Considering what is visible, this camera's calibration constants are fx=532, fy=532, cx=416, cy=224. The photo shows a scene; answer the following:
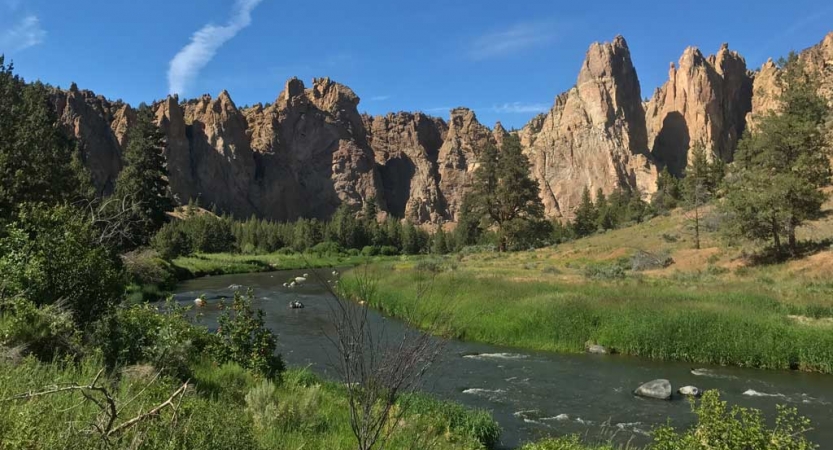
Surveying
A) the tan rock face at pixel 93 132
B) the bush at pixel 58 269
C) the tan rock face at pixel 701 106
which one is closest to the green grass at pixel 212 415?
the bush at pixel 58 269

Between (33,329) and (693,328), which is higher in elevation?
(33,329)

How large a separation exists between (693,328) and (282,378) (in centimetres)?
1559

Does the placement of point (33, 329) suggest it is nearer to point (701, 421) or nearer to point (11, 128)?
point (701, 421)

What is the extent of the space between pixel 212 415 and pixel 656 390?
12.5m

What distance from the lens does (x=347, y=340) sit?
5230 mm

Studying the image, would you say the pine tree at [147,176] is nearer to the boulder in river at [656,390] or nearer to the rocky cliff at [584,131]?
the boulder in river at [656,390]

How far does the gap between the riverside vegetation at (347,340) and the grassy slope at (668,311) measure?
0.08 meters

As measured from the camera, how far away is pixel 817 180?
34906 mm

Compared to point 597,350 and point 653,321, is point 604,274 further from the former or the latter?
point 597,350

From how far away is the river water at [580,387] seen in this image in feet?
39.7

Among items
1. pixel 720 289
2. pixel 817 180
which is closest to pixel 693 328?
pixel 720 289

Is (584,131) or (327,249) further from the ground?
(584,131)

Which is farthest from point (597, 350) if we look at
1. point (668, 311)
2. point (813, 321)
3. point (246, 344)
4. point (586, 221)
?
point (586, 221)

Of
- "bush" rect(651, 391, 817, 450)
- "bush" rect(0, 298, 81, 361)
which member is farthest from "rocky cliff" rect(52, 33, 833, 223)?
"bush" rect(651, 391, 817, 450)
